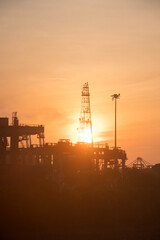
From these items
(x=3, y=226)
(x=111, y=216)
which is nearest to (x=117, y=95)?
(x=111, y=216)

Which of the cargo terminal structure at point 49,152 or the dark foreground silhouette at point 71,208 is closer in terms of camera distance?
the dark foreground silhouette at point 71,208

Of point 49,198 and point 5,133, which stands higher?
point 5,133

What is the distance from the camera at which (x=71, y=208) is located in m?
85.8

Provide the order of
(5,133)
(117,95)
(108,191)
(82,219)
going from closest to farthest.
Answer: (82,219) < (108,191) < (5,133) < (117,95)

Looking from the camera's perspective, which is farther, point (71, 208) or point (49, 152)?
point (49, 152)

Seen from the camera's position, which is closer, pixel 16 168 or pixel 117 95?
pixel 16 168

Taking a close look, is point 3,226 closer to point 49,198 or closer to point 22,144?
point 49,198

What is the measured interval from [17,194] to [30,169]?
14300mm

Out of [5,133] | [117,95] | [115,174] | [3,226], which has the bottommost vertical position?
[3,226]

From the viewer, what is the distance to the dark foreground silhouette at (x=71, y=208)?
80375 mm

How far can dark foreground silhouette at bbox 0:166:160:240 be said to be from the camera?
80.4 m

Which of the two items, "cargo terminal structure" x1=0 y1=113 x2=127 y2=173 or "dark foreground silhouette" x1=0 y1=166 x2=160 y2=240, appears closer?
"dark foreground silhouette" x1=0 y1=166 x2=160 y2=240

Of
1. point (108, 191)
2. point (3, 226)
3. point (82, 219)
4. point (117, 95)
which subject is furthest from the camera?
point (117, 95)

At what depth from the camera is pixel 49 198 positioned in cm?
8669
